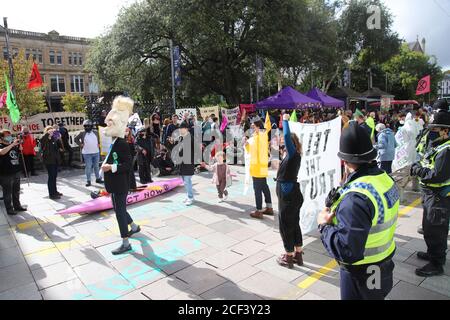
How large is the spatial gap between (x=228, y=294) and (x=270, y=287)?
53 centimetres

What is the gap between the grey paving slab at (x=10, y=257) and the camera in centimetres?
499

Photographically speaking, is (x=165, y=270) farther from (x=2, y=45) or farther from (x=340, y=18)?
(x=2, y=45)

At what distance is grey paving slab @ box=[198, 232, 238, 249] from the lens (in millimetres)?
5309

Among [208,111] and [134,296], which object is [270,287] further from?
[208,111]

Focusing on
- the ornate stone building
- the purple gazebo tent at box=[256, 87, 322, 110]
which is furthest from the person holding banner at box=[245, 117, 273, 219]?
the ornate stone building

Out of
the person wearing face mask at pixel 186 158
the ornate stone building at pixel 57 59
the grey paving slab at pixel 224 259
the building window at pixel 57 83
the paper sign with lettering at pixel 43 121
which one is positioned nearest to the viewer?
the grey paving slab at pixel 224 259

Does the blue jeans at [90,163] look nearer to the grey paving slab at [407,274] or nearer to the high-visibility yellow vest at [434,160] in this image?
the grey paving slab at [407,274]

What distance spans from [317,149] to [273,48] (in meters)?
19.0

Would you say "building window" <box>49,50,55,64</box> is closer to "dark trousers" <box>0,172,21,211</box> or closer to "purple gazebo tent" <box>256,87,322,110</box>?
"purple gazebo tent" <box>256,87,322,110</box>

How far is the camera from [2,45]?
46625mm

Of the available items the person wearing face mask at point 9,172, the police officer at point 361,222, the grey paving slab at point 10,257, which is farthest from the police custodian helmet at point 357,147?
the person wearing face mask at point 9,172

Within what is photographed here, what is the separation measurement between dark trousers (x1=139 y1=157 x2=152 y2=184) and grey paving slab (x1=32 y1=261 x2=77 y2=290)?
16.8 feet

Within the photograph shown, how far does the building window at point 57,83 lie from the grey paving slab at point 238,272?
2250 inches

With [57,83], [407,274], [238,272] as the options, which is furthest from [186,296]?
[57,83]
